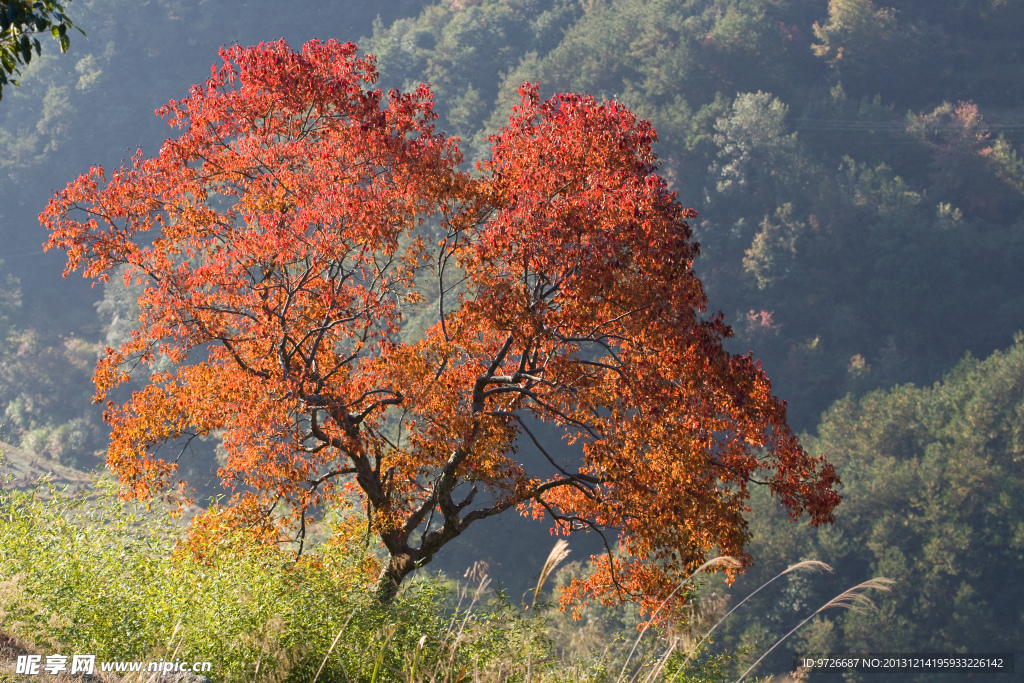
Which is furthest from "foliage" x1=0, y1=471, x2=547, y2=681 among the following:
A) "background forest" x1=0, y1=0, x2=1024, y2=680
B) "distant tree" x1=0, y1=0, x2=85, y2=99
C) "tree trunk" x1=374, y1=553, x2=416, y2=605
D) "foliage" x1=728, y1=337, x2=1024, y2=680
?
"background forest" x1=0, y1=0, x2=1024, y2=680

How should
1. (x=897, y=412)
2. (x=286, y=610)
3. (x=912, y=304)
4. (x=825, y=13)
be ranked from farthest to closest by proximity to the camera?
(x=825, y=13) → (x=912, y=304) → (x=897, y=412) → (x=286, y=610)

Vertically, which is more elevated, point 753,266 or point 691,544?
point 753,266

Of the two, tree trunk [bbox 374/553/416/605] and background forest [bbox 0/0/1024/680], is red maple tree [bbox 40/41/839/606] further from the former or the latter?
background forest [bbox 0/0/1024/680]

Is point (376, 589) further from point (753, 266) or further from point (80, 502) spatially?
point (753, 266)

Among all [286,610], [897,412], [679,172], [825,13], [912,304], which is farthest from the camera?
[825,13]

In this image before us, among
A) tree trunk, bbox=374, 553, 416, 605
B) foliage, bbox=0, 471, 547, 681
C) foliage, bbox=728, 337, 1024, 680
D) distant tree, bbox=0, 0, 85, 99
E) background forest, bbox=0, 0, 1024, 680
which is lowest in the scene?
foliage, bbox=0, 471, 547, 681

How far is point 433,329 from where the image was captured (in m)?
9.08

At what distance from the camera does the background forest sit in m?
41.7

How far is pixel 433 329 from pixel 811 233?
2452 inches

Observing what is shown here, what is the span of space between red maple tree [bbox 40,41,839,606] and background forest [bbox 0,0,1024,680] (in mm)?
36071

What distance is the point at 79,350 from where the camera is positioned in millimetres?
74188

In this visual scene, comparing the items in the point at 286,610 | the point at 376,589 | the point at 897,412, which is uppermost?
the point at 897,412

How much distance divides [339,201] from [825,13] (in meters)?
86.1

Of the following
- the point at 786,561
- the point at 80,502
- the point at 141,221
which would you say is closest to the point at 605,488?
the point at 80,502
